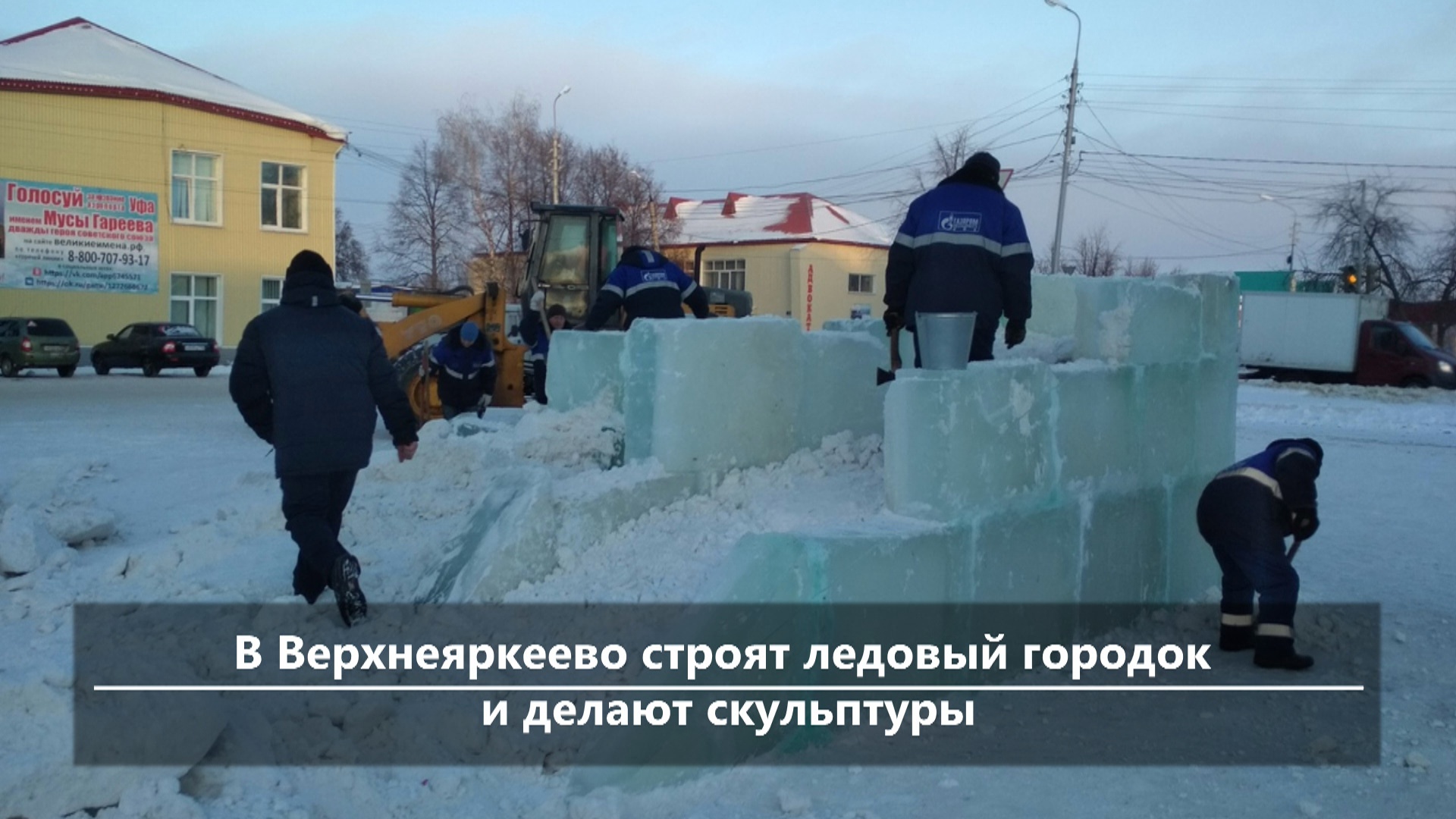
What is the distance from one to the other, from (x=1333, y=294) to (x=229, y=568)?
29.9 m

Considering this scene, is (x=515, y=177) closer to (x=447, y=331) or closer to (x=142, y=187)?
(x=142, y=187)

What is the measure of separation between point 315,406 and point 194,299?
3118cm

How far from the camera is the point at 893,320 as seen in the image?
5719mm

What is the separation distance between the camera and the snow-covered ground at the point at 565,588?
3.71 m

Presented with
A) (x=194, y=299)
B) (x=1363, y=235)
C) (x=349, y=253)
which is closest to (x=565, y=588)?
(x=194, y=299)

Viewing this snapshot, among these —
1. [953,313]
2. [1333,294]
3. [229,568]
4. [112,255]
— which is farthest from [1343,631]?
[112,255]

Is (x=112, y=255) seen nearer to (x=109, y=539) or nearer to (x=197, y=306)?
(x=197, y=306)

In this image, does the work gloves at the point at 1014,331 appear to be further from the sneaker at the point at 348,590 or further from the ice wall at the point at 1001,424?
the sneaker at the point at 348,590

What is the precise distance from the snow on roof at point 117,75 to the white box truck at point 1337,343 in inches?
996

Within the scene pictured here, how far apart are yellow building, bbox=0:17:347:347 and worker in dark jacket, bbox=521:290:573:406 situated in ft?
71.7

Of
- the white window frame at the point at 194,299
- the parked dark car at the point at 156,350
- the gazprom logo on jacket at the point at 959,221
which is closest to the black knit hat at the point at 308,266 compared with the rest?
the gazprom logo on jacket at the point at 959,221

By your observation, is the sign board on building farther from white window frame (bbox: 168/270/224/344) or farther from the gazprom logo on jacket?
the gazprom logo on jacket

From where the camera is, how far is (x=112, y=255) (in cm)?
3148

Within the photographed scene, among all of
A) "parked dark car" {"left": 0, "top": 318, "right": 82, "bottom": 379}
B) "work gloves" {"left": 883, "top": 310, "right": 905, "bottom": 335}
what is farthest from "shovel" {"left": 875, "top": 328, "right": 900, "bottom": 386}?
"parked dark car" {"left": 0, "top": 318, "right": 82, "bottom": 379}
